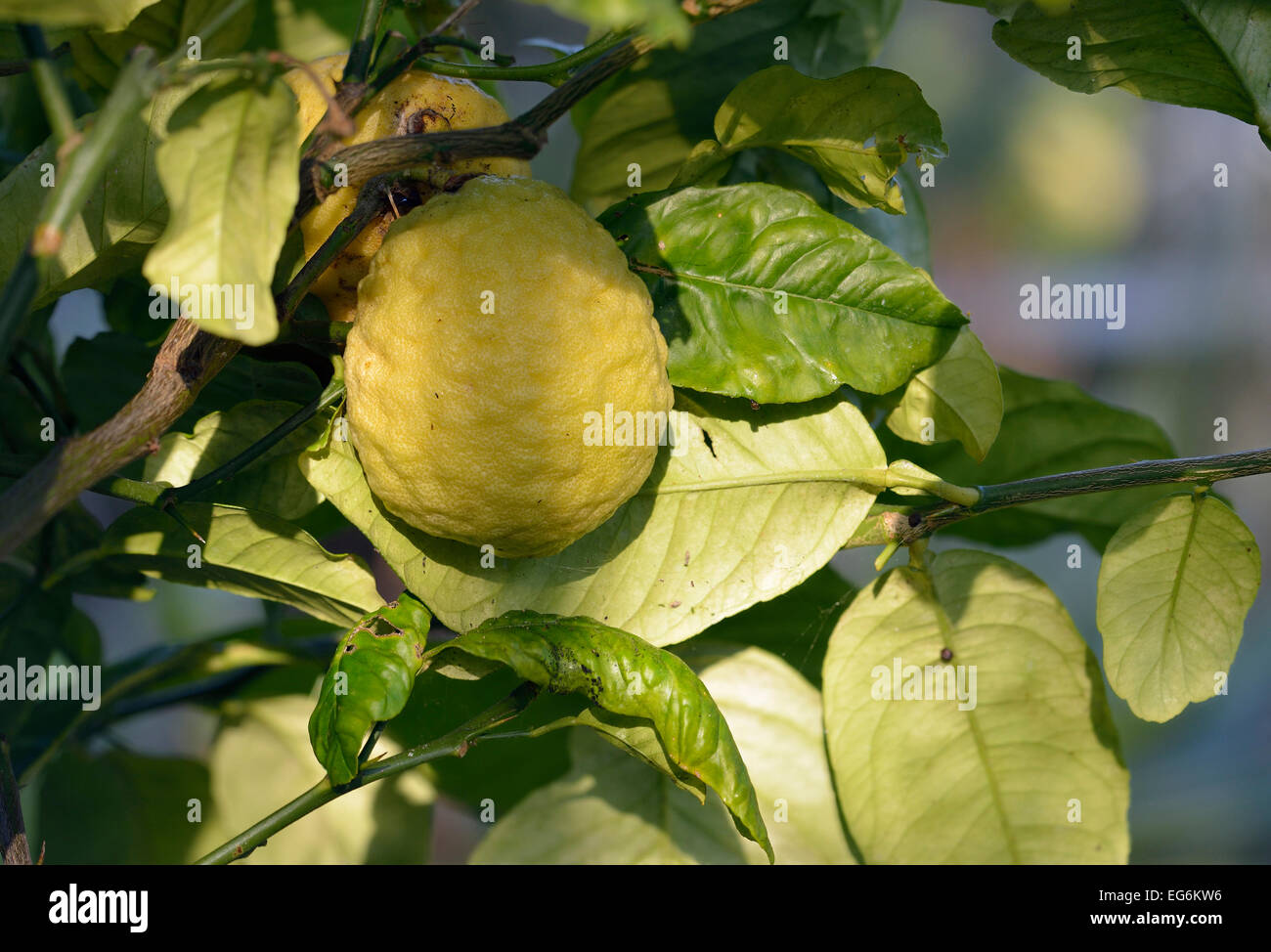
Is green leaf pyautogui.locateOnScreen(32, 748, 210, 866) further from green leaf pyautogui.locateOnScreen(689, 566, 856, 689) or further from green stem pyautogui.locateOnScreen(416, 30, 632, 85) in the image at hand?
green stem pyautogui.locateOnScreen(416, 30, 632, 85)

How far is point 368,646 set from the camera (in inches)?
12.7

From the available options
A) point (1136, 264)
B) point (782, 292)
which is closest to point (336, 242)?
point (782, 292)

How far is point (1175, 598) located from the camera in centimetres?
39

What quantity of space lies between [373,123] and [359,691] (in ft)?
0.63

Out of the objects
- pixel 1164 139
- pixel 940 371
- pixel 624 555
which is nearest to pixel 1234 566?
→ pixel 940 371

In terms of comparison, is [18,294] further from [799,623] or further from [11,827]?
[799,623]

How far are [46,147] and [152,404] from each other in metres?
0.11

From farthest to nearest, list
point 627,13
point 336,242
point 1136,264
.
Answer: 1. point 1136,264
2. point 336,242
3. point 627,13

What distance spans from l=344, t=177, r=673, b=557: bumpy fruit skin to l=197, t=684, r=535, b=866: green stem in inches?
2.6

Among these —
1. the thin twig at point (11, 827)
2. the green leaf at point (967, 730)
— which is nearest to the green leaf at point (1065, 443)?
the green leaf at point (967, 730)

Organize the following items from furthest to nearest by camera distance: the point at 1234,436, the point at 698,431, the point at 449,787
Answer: the point at 1234,436, the point at 449,787, the point at 698,431

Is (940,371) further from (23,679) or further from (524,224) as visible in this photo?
(23,679)

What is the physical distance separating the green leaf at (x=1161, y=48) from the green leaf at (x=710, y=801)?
0.92 feet

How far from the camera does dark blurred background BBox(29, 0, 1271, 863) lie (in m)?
1.18
